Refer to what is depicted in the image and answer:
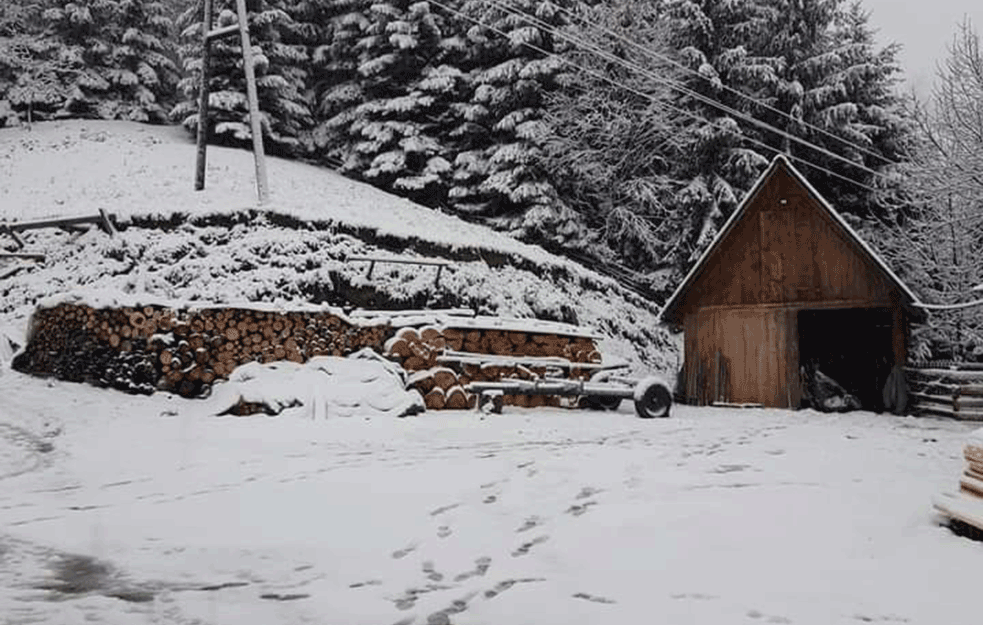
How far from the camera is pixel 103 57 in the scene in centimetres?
2675

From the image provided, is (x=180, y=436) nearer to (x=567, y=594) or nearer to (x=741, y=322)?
(x=567, y=594)

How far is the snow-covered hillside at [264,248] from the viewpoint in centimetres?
1322

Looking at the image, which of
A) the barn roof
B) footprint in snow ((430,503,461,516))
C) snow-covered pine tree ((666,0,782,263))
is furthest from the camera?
snow-covered pine tree ((666,0,782,263))

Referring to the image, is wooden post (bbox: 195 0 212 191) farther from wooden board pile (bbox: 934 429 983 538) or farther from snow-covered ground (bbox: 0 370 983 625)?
wooden board pile (bbox: 934 429 983 538)

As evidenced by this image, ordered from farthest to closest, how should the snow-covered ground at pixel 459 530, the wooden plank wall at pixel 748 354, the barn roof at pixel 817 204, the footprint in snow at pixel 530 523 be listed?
1. the wooden plank wall at pixel 748 354
2. the barn roof at pixel 817 204
3. the footprint in snow at pixel 530 523
4. the snow-covered ground at pixel 459 530

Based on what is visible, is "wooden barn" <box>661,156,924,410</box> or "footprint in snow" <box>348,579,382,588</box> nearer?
"footprint in snow" <box>348,579,382,588</box>

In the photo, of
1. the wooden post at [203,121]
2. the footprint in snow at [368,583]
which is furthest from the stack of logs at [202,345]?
the footprint in snow at [368,583]

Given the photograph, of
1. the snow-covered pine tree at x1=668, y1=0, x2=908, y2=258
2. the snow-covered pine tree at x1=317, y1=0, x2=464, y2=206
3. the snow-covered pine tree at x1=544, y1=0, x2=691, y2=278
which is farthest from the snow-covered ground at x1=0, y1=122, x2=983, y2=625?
the snow-covered pine tree at x1=317, y1=0, x2=464, y2=206

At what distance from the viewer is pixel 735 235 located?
53.4 feet

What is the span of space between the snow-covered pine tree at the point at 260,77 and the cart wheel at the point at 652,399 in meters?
17.4

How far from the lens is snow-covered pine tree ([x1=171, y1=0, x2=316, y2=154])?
23500mm

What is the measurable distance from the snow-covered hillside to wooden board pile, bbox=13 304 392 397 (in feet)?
3.29

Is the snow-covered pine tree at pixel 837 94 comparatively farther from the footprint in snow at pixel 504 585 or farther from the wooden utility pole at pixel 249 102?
the footprint in snow at pixel 504 585

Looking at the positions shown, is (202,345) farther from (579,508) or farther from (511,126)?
(511,126)
